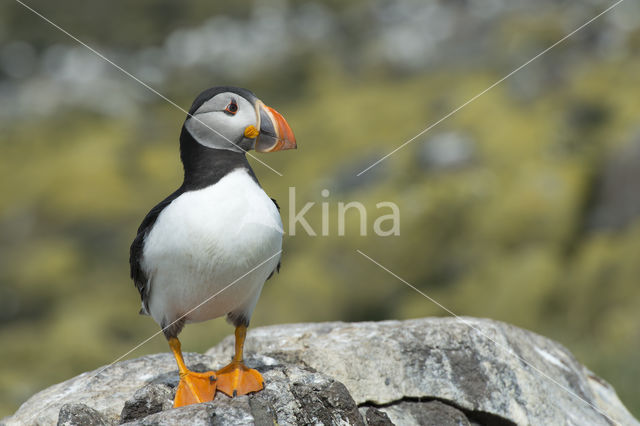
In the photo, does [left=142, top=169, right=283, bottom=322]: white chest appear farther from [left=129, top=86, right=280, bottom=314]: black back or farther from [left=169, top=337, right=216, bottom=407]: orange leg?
[left=169, top=337, right=216, bottom=407]: orange leg

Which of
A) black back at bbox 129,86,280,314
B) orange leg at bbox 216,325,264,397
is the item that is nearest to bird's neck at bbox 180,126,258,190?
black back at bbox 129,86,280,314

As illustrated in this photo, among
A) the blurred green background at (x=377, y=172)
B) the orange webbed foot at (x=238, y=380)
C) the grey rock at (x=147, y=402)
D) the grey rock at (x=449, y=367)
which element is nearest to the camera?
the orange webbed foot at (x=238, y=380)

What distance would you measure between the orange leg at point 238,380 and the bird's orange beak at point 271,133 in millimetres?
1393

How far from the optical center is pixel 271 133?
4.71 metres

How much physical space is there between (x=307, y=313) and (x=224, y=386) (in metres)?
7.85

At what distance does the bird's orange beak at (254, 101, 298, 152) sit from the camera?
185 inches

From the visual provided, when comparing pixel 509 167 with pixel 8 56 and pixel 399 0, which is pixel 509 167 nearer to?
pixel 399 0

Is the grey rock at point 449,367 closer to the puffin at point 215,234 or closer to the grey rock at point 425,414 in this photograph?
the grey rock at point 425,414

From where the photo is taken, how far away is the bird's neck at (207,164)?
466 centimetres

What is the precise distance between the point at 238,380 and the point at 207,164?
4.47ft

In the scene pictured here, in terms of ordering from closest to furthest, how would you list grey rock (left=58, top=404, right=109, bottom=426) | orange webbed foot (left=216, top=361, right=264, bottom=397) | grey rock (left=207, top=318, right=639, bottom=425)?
1. grey rock (left=58, top=404, right=109, bottom=426)
2. orange webbed foot (left=216, top=361, right=264, bottom=397)
3. grey rock (left=207, top=318, right=639, bottom=425)

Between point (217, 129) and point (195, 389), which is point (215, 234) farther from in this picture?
point (195, 389)

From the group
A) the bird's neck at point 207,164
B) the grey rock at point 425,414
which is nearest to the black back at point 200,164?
the bird's neck at point 207,164

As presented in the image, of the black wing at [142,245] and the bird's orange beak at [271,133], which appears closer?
the bird's orange beak at [271,133]
